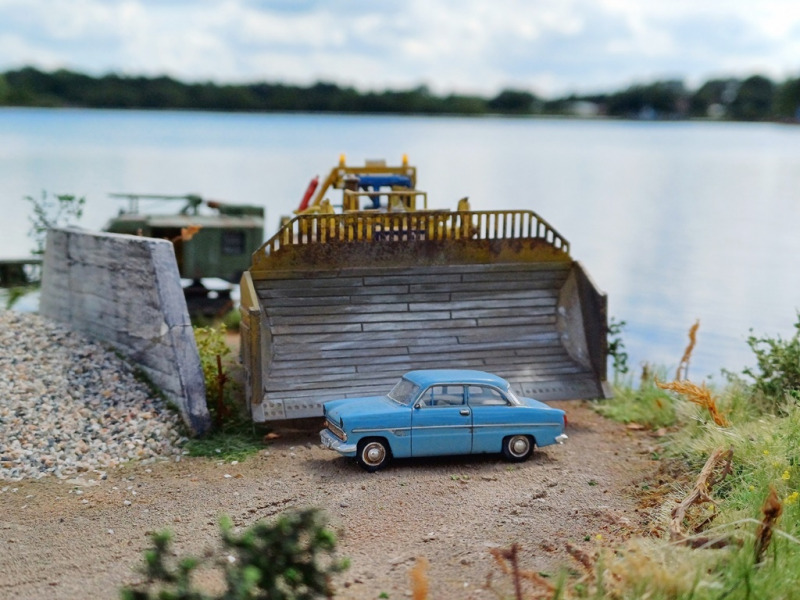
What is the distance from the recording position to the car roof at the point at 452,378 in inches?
509

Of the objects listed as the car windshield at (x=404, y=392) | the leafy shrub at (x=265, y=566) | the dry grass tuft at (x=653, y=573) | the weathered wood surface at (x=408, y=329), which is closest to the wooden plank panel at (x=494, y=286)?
the weathered wood surface at (x=408, y=329)

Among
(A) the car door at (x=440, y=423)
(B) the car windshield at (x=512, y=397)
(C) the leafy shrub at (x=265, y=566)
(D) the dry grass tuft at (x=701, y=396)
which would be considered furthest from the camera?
(D) the dry grass tuft at (x=701, y=396)

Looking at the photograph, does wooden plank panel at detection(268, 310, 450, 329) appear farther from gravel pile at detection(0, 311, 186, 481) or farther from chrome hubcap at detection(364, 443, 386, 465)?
chrome hubcap at detection(364, 443, 386, 465)

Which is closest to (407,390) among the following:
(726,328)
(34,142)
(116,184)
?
(726,328)

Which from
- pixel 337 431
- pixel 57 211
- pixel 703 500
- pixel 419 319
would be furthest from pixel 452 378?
pixel 57 211

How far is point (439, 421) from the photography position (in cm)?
1275

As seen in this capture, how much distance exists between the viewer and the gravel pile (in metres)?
13.1

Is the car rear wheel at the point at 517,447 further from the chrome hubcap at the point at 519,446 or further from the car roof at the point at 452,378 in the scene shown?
the car roof at the point at 452,378

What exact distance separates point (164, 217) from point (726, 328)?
17.3 m

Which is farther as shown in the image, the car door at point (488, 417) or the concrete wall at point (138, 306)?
the concrete wall at point (138, 306)

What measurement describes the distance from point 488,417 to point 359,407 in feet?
5.74

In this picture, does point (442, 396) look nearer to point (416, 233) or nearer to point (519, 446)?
point (519, 446)

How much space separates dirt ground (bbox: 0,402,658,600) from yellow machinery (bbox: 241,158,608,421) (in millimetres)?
1309

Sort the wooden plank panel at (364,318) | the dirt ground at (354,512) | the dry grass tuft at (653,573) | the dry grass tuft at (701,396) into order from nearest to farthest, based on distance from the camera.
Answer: the dry grass tuft at (653,573)
the dirt ground at (354,512)
the dry grass tuft at (701,396)
the wooden plank panel at (364,318)
